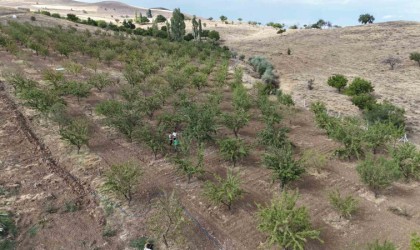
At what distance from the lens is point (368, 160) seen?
14875 millimetres

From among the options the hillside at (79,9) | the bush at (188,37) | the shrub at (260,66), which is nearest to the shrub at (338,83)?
the shrub at (260,66)

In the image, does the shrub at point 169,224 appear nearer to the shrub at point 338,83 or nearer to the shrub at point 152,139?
the shrub at point 152,139

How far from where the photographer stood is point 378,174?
14117 mm

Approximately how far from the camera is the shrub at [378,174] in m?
14.1

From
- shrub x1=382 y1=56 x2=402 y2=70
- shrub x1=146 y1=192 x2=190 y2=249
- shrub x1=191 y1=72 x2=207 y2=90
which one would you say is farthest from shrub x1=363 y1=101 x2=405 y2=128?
shrub x1=382 y1=56 x2=402 y2=70

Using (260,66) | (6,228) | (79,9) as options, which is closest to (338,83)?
(260,66)

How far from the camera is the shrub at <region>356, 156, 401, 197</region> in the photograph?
1405cm

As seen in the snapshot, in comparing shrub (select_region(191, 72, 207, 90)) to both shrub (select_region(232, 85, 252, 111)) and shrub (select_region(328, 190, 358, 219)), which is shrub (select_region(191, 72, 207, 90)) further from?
shrub (select_region(328, 190, 358, 219))

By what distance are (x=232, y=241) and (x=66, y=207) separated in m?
6.50

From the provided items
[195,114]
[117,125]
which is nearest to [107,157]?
[117,125]

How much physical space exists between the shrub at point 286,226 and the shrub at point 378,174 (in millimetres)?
4393

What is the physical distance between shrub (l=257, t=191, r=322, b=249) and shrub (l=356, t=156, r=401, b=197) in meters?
4.39

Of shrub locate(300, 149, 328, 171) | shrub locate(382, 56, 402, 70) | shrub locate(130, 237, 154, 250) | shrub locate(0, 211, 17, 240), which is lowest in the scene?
shrub locate(0, 211, 17, 240)

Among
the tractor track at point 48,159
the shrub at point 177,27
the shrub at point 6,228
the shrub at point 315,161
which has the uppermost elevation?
the shrub at point 177,27
